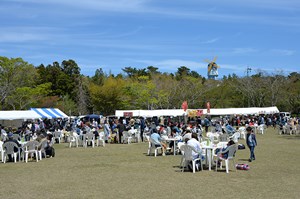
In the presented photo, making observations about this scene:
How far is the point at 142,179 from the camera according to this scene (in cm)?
1011

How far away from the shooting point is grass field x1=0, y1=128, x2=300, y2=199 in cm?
830

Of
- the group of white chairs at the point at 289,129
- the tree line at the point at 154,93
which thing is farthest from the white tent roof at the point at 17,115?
the group of white chairs at the point at 289,129

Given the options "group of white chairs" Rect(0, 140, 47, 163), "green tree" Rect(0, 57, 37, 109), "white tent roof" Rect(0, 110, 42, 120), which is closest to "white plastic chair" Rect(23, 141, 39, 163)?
"group of white chairs" Rect(0, 140, 47, 163)

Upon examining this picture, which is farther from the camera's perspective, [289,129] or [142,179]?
[289,129]

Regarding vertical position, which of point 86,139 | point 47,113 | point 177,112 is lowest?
point 86,139

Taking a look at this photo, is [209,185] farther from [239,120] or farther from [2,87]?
[2,87]

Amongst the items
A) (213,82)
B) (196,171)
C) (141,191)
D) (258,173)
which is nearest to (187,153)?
(196,171)

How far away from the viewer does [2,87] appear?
45.4m

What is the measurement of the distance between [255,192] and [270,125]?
107 ft

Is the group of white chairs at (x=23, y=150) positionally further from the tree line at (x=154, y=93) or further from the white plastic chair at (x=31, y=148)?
the tree line at (x=154, y=93)

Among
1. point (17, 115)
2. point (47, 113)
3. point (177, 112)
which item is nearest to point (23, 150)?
point (17, 115)

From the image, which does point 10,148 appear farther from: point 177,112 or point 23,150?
point 177,112

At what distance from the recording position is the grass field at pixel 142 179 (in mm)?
8297

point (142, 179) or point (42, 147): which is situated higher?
point (42, 147)
